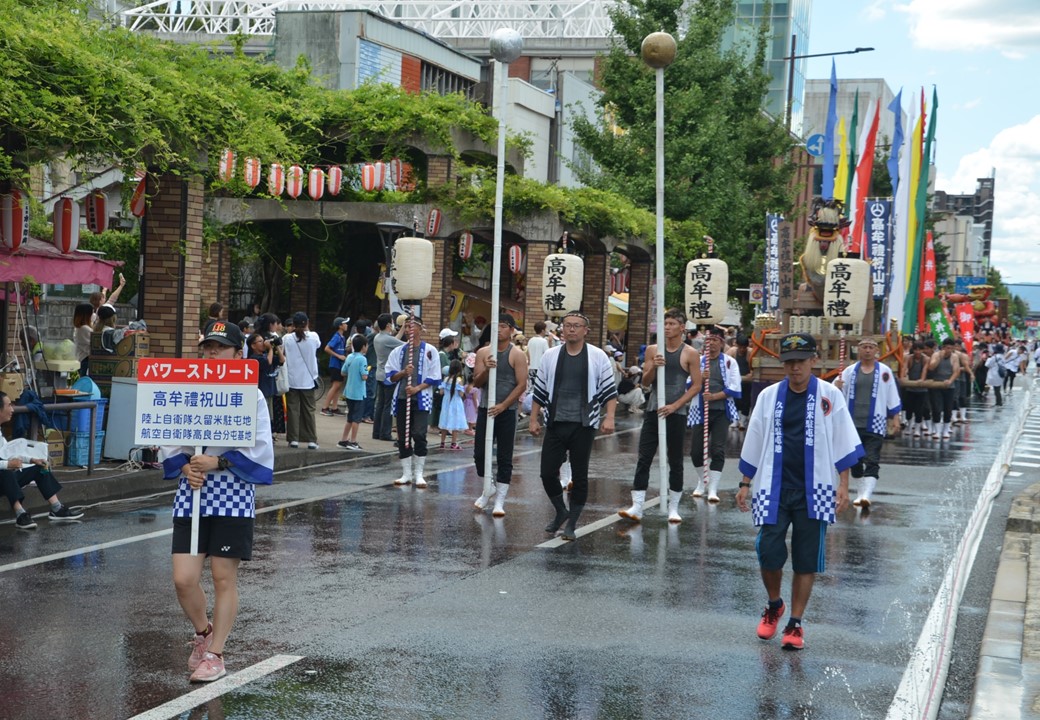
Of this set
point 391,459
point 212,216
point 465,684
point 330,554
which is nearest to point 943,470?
point 391,459

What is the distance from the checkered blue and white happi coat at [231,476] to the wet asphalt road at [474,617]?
824mm

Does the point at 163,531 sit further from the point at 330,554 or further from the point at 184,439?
the point at 184,439

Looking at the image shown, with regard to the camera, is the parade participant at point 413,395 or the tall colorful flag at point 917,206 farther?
the tall colorful flag at point 917,206

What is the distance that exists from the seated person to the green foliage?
25215 mm

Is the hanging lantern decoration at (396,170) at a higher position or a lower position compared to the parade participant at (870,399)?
higher

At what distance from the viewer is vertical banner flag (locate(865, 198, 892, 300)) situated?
1174 inches

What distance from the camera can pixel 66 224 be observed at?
1520 centimetres

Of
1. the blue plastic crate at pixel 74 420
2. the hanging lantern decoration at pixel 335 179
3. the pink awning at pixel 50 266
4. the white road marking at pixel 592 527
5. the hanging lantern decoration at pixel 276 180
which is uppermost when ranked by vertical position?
the hanging lantern decoration at pixel 335 179

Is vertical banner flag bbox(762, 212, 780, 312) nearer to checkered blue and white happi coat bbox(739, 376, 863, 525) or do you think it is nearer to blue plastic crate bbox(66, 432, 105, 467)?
blue plastic crate bbox(66, 432, 105, 467)

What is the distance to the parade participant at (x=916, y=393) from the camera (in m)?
26.8

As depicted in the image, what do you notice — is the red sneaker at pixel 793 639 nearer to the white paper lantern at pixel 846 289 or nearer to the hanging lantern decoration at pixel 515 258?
the white paper lantern at pixel 846 289

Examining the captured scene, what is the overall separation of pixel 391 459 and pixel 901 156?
65.8 feet

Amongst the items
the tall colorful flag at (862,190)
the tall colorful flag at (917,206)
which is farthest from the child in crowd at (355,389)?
the tall colorful flag at (917,206)

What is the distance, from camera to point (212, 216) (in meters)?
27.5
